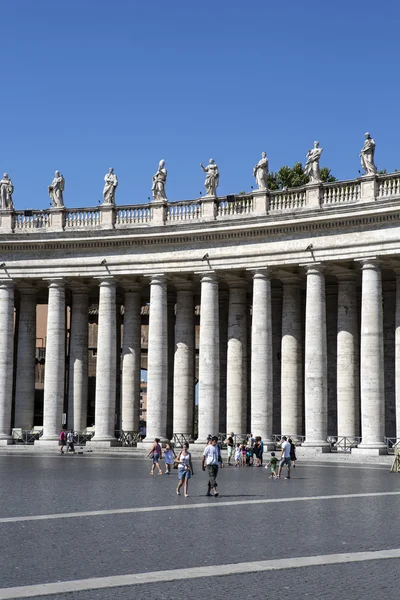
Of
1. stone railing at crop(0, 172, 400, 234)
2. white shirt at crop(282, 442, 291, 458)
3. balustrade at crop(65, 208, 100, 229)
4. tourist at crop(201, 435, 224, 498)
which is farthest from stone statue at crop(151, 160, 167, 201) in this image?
tourist at crop(201, 435, 224, 498)

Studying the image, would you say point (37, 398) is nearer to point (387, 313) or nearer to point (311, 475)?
point (387, 313)

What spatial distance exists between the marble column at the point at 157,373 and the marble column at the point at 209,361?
265cm

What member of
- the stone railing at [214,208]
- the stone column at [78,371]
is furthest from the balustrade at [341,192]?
the stone column at [78,371]

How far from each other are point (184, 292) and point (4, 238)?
12975 mm

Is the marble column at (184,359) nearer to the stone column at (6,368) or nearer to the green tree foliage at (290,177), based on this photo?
the stone column at (6,368)

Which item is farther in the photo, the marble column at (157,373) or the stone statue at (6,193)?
the stone statue at (6,193)

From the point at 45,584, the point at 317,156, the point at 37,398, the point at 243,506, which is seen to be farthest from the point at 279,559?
the point at 37,398

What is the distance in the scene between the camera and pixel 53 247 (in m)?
60.3

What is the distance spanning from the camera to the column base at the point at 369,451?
48156 mm

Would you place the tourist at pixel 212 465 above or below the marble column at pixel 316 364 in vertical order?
below

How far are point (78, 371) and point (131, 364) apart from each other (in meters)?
4.07

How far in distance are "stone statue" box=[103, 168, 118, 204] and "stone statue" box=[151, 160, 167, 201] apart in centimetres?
298

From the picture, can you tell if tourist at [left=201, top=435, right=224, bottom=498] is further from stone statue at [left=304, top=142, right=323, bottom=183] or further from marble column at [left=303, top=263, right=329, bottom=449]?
stone statue at [left=304, top=142, right=323, bottom=183]

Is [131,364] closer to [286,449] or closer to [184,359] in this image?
[184,359]
